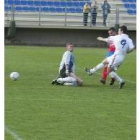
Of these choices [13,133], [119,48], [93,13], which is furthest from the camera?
[93,13]

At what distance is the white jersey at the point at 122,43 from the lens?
643 inches

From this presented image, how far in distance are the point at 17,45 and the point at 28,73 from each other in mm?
16780

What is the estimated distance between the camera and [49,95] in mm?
14297

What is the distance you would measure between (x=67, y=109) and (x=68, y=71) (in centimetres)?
438

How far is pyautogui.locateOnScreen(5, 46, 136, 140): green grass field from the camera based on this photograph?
9430 millimetres

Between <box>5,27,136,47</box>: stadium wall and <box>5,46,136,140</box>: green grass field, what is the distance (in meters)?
17.6

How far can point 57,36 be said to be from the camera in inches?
1501

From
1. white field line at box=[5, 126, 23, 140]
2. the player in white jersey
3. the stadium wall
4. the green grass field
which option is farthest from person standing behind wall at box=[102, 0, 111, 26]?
white field line at box=[5, 126, 23, 140]

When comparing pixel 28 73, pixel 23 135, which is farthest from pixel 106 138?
pixel 28 73

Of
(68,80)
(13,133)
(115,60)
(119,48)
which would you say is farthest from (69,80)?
(13,133)

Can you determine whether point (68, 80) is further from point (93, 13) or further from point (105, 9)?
point (105, 9)

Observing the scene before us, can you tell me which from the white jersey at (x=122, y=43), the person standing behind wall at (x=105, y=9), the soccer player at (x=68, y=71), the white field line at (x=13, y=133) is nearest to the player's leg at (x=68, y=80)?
the soccer player at (x=68, y=71)

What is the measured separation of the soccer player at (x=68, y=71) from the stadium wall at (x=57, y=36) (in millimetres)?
21227

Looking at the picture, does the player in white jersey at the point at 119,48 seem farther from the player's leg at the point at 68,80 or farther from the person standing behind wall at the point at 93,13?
the person standing behind wall at the point at 93,13
